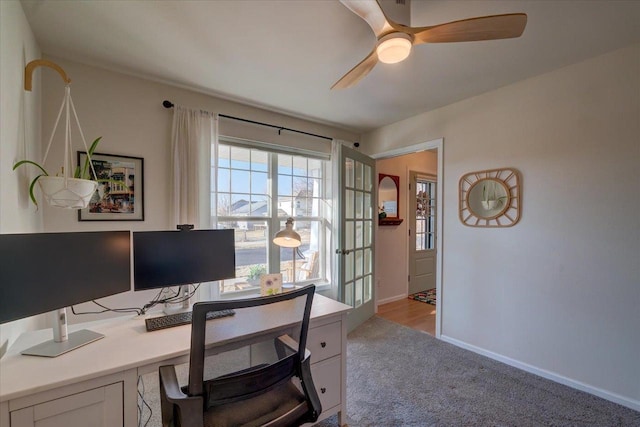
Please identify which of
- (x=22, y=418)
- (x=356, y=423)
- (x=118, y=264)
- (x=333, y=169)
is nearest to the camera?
(x=22, y=418)

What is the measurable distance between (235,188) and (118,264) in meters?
1.63

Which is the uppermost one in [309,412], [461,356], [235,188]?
[235,188]

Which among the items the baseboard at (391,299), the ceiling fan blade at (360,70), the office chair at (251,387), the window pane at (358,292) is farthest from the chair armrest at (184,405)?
the baseboard at (391,299)

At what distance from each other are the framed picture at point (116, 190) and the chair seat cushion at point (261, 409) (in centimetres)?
185

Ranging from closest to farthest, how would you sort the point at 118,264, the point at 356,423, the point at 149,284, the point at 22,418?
1. the point at 22,418
2. the point at 118,264
3. the point at 149,284
4. the point at 356,423

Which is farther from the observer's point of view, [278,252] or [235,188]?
[278,252]

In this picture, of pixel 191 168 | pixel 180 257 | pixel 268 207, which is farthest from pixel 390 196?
pixel 180 257

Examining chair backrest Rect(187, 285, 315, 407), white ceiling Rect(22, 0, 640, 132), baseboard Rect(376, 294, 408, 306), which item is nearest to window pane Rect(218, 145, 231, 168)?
white ceiling Rect(22, 0, 640, 132)

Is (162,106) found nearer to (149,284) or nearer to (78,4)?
(78,4)

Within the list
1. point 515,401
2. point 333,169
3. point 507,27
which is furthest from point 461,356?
point 507,27

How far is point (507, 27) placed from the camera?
51.8 inches

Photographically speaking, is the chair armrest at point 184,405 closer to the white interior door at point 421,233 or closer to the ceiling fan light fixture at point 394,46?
the ceiling fan light fixture at point 394,46

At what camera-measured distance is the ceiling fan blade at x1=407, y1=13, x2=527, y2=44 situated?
4.15 ft

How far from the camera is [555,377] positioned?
88.1 inches
